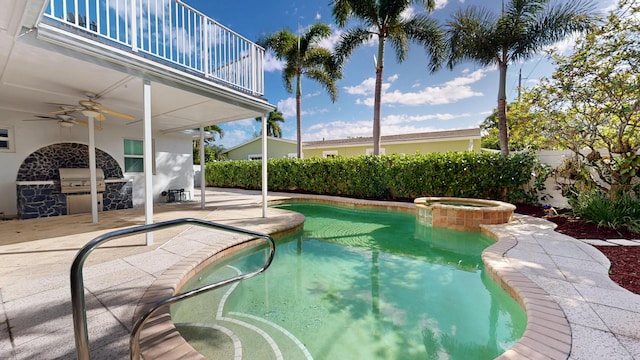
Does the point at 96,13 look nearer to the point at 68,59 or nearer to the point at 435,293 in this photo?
the point at 68,59

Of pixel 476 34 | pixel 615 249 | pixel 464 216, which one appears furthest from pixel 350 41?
pixel 615 249

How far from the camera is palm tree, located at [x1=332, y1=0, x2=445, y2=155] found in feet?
39.5

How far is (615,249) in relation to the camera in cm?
457

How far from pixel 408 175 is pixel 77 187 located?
38.5 ft

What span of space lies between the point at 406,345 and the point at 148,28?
634 cm

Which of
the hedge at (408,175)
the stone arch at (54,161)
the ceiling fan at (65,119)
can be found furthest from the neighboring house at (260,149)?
the ceiling fan at (65,119)

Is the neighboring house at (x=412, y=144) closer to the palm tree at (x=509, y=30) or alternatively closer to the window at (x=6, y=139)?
the palm tree at (x=509, y=30)

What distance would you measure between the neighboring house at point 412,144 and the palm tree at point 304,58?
15.7 feet

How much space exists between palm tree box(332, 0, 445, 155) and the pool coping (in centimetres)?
954

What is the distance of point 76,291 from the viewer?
1396 mm

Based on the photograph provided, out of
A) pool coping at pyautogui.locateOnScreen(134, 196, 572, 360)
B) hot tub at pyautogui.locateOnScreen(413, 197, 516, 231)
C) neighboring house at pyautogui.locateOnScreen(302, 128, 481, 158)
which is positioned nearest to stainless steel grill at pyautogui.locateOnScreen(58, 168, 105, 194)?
pool coping at pyautogui.locateOnScreen(134, 196, 572, 360)

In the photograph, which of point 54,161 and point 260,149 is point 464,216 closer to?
point 54,161

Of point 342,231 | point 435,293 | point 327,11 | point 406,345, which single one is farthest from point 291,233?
point 327,11

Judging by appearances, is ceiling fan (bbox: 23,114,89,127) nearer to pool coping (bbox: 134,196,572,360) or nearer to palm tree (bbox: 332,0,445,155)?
→ pool coping (bbox: 134,196,572,360)
